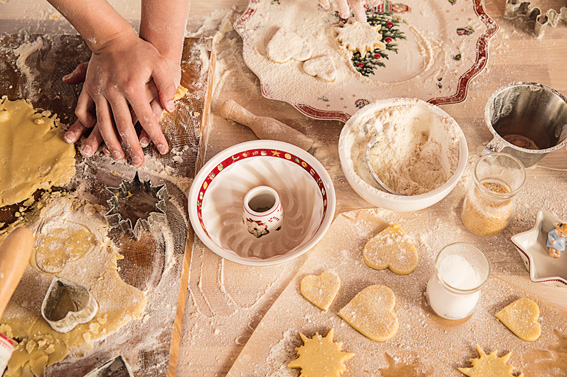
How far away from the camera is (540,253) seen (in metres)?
1.01

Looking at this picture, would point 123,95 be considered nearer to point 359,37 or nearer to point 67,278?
point 67,278

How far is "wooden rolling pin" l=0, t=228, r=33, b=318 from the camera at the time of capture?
0.77 metres

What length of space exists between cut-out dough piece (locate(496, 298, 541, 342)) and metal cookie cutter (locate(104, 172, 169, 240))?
0.72 m

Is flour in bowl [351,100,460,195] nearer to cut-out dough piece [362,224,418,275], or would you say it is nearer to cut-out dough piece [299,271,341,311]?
cut-out dough piece [362,224,418,275]

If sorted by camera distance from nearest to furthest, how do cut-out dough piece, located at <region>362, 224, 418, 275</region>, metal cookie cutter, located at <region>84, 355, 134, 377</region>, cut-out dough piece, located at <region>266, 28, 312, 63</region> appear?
metal cookie cutter, located at <region>84, 355, 134, 377</region> < cut-out dough piece, located at <region>362, 224, 418, 275</region> < cut-out dough piece, located at <region>266, 28, 312, 63</region>

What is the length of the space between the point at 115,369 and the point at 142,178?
1.37 feet

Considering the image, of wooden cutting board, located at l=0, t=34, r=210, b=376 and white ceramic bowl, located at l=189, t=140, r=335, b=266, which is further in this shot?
white ceramic bowl, located at l=189, t=140, r=335, b=266

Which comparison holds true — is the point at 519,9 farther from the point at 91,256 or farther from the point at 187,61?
the point at 91,256

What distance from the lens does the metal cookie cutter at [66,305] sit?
93cm

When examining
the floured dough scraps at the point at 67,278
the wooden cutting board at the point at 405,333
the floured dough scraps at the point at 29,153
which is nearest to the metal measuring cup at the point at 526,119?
the wooden cutting board at the point at 405,333

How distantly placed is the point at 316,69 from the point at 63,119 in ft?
2.10

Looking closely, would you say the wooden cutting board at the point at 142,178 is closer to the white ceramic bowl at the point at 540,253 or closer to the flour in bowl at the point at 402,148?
the flour in bowl at the point at 402,148

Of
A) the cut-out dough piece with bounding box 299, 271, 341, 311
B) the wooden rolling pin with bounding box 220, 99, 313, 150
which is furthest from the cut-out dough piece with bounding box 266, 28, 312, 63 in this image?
the cut-out dough piece with bounding box 299, 271, 341, 311

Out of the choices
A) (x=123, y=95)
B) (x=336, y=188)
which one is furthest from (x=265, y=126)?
(x=123, y=95)
